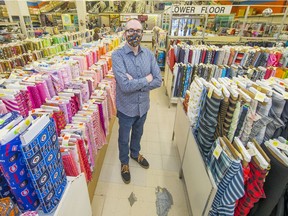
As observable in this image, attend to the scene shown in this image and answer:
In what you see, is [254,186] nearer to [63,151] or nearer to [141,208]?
[141,208]

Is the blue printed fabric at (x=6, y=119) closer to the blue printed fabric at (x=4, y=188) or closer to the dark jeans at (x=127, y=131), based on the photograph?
the blue printed fabric at (x=4, y=188)

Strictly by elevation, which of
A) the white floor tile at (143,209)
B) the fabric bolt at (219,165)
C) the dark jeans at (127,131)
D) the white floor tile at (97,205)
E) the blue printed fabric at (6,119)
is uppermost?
the blue printed fabric at (6,119)

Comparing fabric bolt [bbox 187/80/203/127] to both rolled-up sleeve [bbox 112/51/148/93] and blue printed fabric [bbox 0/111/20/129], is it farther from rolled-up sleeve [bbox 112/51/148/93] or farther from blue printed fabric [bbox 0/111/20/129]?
blue printed fabric [bbox 0/111/20/129]

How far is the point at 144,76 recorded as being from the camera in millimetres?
1912

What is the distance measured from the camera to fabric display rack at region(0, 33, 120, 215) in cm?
91

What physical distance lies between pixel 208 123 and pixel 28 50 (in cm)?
592

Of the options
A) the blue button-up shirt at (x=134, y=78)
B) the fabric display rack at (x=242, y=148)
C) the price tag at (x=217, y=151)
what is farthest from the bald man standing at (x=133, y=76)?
the price tag at (x=217, y=151)

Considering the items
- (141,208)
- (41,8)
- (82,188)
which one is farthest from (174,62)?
(41,8)

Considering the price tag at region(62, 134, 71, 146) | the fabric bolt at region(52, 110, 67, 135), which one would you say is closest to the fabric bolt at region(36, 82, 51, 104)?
the fabric bolt at region(52, 110, 67, 135)

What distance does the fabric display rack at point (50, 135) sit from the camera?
91 cm

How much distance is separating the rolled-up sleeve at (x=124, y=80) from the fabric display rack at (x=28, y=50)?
12.6ft

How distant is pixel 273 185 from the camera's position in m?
1.24

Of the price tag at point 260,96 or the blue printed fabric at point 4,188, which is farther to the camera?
the price tag at point 260,96

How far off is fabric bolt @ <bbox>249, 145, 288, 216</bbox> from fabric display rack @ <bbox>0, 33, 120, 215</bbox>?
145 centimetres
